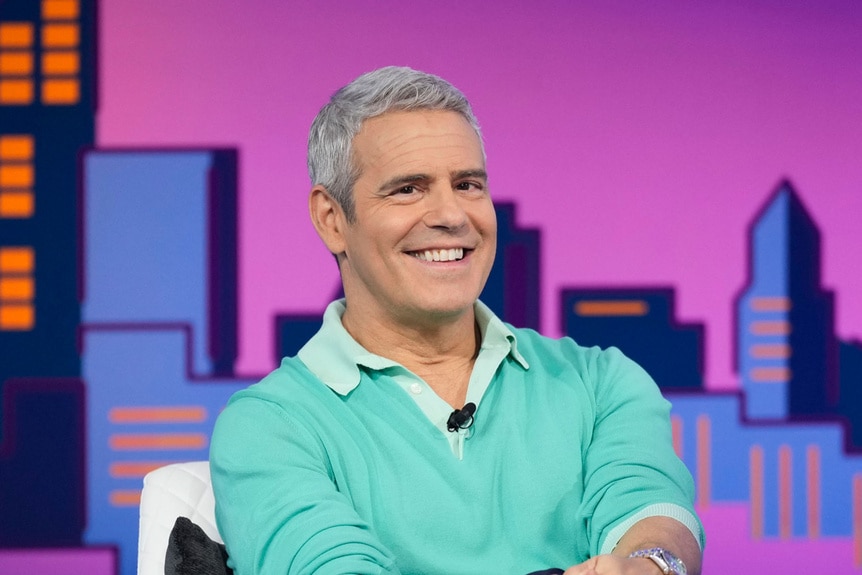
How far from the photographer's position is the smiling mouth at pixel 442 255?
5.41 ft

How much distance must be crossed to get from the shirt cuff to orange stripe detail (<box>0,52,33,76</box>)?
249 centimetres

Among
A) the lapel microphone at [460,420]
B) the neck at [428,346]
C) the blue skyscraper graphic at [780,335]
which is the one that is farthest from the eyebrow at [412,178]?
the blue skyscraper graphic at [780,335]

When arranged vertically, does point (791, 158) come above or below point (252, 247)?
above

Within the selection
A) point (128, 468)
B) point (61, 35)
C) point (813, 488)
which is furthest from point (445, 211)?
point (813, 488)

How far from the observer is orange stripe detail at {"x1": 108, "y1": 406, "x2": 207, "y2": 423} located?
3.26m

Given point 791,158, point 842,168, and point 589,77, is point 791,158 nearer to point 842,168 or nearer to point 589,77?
point 842,168

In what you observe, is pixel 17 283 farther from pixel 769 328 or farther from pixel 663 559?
pixel 663 559

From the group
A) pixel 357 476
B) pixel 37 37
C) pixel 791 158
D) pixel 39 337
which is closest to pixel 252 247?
pixel 39 337

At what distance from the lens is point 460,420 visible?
5.24ft

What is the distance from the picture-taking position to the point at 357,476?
1526 mm

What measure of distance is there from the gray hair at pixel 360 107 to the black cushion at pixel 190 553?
51 centimetres

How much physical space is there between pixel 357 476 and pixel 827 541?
7.50ft

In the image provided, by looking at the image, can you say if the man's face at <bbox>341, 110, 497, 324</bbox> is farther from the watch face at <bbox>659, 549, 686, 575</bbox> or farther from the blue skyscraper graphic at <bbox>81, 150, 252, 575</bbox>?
the blue skyscraper graphic at <bbox>81, 150, 252, 575</bbox>

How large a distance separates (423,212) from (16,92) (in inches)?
82.4
